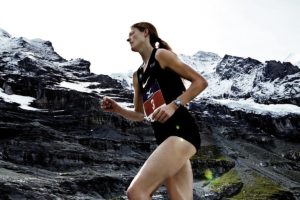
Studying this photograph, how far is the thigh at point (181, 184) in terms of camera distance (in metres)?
5.06

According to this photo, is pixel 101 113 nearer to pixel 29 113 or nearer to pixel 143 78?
pixel 29 113

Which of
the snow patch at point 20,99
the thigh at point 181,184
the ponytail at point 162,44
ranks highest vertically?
the ponytail at point 162,44

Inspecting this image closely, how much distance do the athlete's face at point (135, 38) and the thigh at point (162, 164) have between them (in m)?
1.44

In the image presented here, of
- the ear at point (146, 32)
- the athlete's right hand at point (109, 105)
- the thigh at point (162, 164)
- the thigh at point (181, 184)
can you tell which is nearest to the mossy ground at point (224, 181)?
the athlete's right hand at point (109, 105)

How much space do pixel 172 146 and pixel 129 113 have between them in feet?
4.93

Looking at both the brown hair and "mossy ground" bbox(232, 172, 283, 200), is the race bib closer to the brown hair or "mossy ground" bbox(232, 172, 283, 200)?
the brown hair

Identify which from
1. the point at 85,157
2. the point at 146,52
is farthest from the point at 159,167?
the point at 85,157

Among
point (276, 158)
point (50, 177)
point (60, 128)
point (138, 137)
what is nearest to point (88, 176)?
point (50, 177)

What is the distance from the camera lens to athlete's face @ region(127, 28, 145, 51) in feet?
18.9

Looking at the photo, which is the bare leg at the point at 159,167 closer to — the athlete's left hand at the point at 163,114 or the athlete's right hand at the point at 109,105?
the athlete's left hand at the point at 163,114

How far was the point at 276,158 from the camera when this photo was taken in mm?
195125

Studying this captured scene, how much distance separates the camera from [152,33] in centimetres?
591

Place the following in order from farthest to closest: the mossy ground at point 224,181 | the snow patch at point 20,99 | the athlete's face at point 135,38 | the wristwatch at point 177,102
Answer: the snow patch at point 20,99 < the mossy ground at point 224,181 < the athlete's face at point 135,38 < the wristwatch at point 177,102

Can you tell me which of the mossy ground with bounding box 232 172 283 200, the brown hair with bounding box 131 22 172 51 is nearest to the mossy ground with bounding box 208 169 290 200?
the mossy ground with bounding box 232 172 283 200
